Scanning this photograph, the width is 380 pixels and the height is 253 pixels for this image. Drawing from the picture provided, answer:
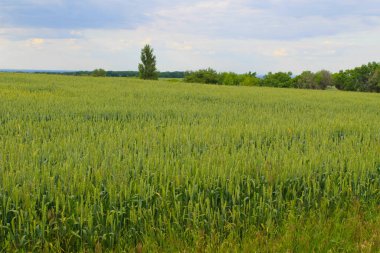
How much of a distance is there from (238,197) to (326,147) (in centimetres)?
344

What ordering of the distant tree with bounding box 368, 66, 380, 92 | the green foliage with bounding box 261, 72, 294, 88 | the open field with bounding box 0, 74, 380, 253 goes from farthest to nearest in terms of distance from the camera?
the green foliage with bounding box 261, 72, 294, 88 → the distant tree with bounding box 368, 66, 380, 92 → the open field with bounding box 0, 74, 380, 253

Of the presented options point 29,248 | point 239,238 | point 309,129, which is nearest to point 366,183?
point 239,238

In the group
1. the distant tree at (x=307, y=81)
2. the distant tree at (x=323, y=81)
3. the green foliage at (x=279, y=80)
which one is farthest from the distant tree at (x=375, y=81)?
the green foliage at (x=279, y=80)

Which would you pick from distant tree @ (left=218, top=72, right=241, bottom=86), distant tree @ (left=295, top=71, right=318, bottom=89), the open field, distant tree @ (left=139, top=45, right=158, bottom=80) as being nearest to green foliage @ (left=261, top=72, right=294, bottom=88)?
distant tree @ (left=295, top=71, right=318, bottom=89)

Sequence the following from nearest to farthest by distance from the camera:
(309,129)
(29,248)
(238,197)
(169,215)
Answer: (29,248), (169,215), (238,197), (309,129)

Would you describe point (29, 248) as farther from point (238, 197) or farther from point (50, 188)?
point (238, 197)

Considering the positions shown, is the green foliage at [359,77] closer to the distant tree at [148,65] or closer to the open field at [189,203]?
the distant tree at [148,65]

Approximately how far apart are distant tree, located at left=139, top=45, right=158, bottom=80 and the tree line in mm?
9347

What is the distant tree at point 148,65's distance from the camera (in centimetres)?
8706

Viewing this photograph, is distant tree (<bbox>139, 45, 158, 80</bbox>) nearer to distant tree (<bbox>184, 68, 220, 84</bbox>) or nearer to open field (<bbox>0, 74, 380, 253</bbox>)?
distant tree (<bbox>184, 68, 220, 84</bbox>)

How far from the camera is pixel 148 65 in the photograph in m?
88.2

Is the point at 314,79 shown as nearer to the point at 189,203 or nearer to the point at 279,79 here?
the point at 279,79

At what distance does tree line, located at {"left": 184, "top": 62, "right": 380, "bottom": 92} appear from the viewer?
81162 mm

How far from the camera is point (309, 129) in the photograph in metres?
8.82
